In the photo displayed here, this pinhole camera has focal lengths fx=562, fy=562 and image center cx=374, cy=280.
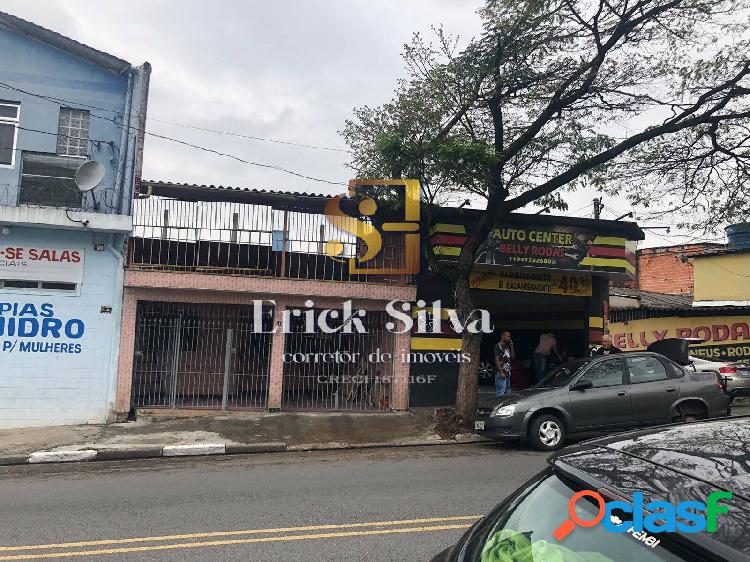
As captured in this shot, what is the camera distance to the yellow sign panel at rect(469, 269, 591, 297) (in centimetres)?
1413

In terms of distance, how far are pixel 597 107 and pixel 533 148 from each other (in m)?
1.50

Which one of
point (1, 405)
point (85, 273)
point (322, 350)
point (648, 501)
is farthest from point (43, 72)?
point (648, 501)

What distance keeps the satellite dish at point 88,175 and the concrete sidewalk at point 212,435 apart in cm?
475

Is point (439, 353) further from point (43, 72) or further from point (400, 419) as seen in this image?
point (43, 72)

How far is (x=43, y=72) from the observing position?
11.8 m

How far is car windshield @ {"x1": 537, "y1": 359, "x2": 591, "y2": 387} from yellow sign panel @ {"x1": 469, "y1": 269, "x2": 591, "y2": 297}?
179 inches

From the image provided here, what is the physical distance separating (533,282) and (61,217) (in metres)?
10.9

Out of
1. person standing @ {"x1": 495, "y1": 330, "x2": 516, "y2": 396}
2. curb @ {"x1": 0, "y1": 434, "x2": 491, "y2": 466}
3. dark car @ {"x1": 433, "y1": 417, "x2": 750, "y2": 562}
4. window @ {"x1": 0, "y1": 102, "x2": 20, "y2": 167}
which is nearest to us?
dark car @ {"x1": 433, "y1": 417, "x2": 750, "y2": 562}

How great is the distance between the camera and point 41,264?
36.9 ft

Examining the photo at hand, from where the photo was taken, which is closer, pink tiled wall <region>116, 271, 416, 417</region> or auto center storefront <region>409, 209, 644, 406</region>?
pink tiled wall <region>116, 271, 416, 417</region>

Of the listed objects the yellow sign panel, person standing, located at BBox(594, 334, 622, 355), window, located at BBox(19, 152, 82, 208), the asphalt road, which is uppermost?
window, located at BBox(19, 152, 82, 208)

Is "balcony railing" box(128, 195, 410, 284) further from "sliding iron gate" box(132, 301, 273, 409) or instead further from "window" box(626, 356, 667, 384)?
"window" box(626, 356, 667, 384)

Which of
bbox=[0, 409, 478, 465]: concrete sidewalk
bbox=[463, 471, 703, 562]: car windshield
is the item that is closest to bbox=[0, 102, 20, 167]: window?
bbox=[0, 409, 478, 465]: concrete sidewalk

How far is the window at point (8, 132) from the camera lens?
11461 millimetres
